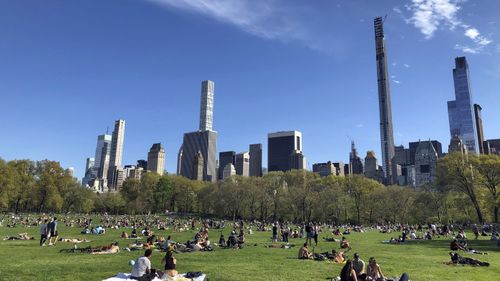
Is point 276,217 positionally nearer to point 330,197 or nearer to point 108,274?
point 330,197

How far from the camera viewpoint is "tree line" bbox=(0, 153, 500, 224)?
216 ft

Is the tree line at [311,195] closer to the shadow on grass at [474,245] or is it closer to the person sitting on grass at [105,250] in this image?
the shadow on grass at [474,245]

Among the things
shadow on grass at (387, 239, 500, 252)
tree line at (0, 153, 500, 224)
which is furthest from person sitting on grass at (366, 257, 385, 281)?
tree line at (0, 153, 500, 224)

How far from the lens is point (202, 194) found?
12181cm

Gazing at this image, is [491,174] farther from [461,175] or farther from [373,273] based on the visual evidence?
[373,273]

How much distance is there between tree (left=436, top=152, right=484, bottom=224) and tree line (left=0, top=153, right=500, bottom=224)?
1 cm

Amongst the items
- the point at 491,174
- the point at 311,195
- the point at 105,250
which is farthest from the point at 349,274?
the point at 311,195

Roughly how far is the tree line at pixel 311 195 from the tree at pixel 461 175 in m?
0.01

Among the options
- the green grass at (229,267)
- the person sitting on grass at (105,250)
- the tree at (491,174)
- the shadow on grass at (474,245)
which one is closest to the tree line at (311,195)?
the tree at (491,174)

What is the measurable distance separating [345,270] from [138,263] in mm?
7978

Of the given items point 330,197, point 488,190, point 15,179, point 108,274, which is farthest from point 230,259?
point 15,179

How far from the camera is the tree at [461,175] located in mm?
63844

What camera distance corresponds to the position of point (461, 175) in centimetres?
6475

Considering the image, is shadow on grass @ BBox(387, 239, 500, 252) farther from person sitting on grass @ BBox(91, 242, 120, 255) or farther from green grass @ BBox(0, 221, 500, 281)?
person sitting on grass @ BBox(91, 242, 120, 255)
